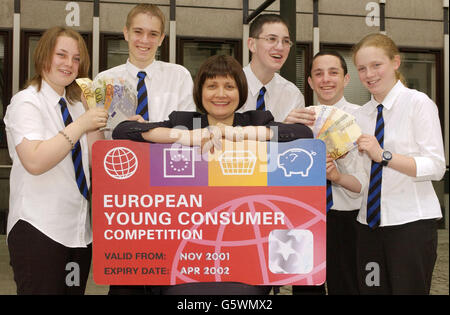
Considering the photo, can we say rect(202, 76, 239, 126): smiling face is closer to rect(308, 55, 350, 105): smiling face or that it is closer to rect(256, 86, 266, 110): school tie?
rect(256, 86, 266, 110): school tie

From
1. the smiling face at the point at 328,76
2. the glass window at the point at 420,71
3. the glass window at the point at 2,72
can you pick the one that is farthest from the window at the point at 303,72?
the smiling face at the point at 328,76

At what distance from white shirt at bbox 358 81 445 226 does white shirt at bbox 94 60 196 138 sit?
0.94 m

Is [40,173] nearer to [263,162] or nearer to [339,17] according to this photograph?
[263,162]

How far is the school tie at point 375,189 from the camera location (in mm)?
2166

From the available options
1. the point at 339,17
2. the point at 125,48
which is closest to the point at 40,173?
the point at 125,48

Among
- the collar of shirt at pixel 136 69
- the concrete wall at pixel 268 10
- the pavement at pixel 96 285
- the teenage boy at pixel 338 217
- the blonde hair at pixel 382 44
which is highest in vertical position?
the concrete wall at pixel 268 10

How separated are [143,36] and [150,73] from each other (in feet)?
0.64

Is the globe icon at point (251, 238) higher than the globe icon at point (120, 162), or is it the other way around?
the globe icon at point (120, 162)

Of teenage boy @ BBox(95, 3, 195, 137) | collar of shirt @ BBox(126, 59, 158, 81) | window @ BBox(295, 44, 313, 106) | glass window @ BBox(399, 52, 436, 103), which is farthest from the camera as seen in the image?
glass window @ BBox(399, 52, 436, 103)

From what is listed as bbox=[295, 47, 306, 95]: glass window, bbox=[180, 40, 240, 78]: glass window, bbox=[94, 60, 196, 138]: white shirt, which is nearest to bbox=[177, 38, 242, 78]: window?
bbox=[180, 40, 240, 78]: glass window

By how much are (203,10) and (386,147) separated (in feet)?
19.9

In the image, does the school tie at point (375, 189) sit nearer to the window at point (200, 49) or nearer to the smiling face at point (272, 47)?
the smiling face at point (272, 47)

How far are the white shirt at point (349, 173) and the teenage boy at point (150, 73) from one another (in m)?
0.81

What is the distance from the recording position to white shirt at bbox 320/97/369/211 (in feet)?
7.63
